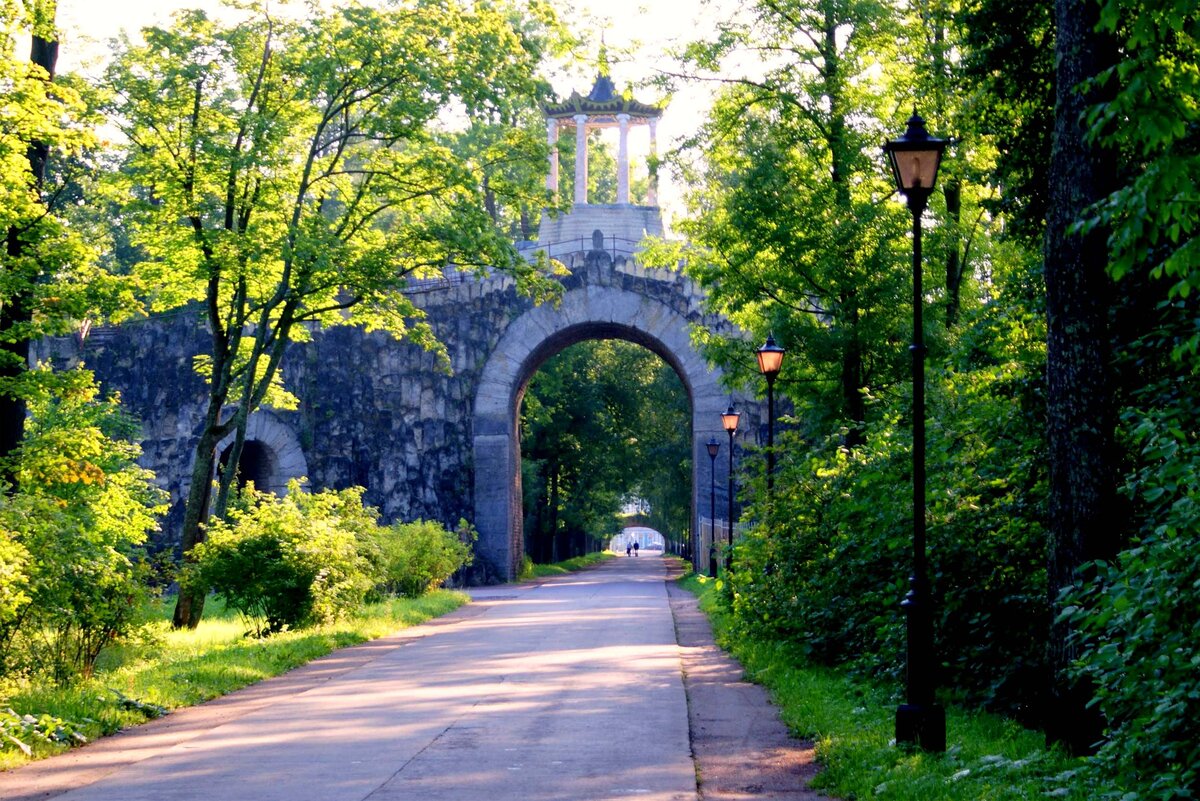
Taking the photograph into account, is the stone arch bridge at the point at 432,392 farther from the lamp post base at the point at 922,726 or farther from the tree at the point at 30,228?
the lamp post base at the point at 922,726

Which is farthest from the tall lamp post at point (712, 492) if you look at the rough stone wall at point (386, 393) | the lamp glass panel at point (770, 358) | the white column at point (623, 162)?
the white column at point (623, 162)

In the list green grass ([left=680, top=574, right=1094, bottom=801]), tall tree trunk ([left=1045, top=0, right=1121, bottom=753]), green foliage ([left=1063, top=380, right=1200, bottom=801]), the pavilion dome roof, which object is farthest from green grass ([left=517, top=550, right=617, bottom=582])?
green foliage ([left=1063, top=380, right=1200, bottom=801])

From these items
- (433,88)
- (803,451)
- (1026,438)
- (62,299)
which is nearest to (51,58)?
(62,299)

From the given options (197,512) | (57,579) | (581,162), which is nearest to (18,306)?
(57,579)

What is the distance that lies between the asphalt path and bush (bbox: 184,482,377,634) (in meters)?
1.74

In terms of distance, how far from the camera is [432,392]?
38.7 m

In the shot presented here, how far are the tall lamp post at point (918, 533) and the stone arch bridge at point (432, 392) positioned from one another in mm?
28215

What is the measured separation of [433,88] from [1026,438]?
12206 millimetres

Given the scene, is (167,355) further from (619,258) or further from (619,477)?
(619,477)

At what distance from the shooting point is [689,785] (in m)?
8.26

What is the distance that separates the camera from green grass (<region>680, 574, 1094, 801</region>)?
7332mm

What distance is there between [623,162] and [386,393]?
1857cm

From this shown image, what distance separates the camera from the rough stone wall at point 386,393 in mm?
38312

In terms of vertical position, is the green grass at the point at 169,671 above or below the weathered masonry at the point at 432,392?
below
